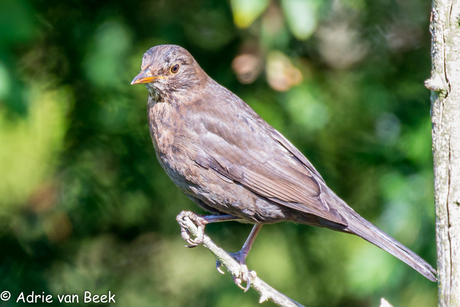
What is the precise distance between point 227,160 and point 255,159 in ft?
0.62

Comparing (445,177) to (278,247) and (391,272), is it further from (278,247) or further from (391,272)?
(278,247)

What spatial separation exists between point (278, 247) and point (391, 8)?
8.26 feet

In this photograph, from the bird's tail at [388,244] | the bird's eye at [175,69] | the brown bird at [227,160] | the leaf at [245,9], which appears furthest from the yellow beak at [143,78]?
the bird's tail at [388,244]

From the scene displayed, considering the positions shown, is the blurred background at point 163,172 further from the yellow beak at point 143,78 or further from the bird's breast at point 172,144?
the bird's breast at point 172,144

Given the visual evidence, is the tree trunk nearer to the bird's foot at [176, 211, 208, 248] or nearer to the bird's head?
the bird's foot at [176, 211, 208, 248]

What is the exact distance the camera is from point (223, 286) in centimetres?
477

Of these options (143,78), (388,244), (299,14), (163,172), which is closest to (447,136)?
(388,244)

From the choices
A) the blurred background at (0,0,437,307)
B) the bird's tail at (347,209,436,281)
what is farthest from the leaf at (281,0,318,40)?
the bird's tail at (347,209,436,281)

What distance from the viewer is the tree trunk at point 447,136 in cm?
238

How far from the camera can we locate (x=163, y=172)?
486cm

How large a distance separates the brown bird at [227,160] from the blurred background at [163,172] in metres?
0.79

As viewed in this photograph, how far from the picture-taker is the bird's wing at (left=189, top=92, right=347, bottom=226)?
3.36m

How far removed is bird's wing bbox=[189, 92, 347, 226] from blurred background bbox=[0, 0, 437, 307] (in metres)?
0.82

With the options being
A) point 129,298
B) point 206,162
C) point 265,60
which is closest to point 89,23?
point 265,60
